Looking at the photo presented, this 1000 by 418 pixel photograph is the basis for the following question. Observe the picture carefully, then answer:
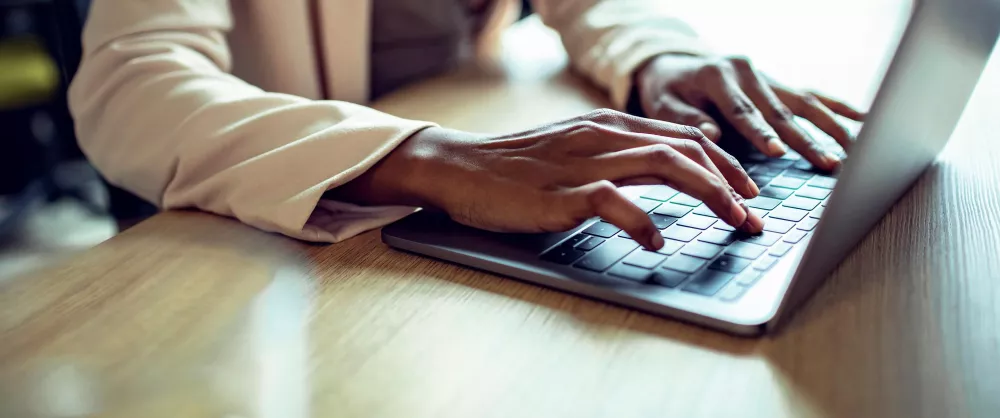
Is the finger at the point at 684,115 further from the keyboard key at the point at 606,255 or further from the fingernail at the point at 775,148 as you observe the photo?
the keyboard key at the point at 606,255

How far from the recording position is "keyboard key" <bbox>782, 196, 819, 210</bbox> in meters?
0.57

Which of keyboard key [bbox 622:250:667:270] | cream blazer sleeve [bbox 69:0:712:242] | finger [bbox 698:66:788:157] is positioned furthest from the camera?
finger [bbox 698:66:788:157]

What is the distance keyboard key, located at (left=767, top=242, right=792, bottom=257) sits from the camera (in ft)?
1.59

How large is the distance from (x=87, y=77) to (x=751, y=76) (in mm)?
645

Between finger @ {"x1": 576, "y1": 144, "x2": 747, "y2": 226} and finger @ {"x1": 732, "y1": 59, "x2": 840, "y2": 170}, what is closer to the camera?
finger @ {"x1": 576, "y1": 144, "x2": 747, "y2": 226}

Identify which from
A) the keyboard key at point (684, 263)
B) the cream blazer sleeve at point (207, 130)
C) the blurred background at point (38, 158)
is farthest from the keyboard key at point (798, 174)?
the blurred background at point (38, 158)

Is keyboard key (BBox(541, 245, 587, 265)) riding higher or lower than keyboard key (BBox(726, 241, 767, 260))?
lower

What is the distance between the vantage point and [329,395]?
1.25 ft

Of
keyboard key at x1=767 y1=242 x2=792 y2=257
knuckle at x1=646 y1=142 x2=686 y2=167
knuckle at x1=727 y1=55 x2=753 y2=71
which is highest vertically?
knuckle at x1=646 y1=142 x2=686 y2=167

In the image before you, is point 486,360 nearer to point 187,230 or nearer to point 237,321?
point 237,321

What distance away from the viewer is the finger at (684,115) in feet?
2.38

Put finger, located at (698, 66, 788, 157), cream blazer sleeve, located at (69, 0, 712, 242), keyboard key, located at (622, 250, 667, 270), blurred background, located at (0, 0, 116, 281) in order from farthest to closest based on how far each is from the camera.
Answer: blurred background, located at (0, 0, 116, 281)
finger, located at (698, 66, 788, 157)
cream blazer sleeve, located at (69, 0, 712, 242)
keyboard key, located at (622, 250, 667, 270)

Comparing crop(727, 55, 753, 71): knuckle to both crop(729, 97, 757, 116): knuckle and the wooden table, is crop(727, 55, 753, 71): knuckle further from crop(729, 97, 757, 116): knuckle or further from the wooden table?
the wooden table

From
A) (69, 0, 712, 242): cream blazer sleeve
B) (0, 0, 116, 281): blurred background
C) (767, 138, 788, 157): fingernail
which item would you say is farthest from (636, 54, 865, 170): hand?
(0, 0, 116, 281): blurred background
